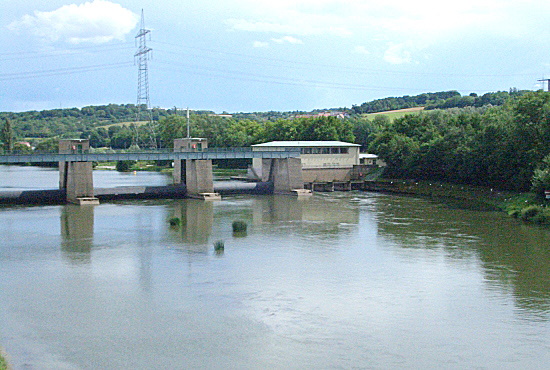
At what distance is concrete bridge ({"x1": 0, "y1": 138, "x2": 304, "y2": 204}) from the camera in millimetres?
60781

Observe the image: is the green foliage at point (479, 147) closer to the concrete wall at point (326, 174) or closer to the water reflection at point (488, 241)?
the concrete wall at point (326, 174)

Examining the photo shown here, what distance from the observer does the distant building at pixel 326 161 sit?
257ft

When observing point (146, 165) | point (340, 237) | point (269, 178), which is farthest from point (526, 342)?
point (146, 165)

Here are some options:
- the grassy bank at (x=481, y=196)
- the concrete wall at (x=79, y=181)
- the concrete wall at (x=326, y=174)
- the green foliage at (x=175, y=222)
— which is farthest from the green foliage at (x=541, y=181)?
the concrete wall at (x=79, y=181)

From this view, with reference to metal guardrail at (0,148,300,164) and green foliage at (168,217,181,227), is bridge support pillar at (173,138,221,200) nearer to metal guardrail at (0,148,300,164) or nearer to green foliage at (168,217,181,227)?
metal guardrail at (0,148,300,164)

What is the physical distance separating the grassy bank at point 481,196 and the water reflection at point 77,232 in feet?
98.4

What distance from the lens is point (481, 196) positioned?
63.0 meters

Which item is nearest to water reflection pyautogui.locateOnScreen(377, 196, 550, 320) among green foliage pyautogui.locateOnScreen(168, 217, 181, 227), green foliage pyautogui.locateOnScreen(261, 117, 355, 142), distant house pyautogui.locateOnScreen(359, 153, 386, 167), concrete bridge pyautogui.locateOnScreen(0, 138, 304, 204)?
green foliage pyautogui.locateOnScreen(168, 217, 181, 227)

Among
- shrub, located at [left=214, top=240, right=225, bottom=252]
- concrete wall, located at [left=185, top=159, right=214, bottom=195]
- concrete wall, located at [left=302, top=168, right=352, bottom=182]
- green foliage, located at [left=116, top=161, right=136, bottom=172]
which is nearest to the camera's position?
shrub, located at [left=214, top=240, right=225, bottom=252]

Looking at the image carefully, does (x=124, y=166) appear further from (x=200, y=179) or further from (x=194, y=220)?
(x=194, y=220)

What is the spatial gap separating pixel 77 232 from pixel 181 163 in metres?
29.4

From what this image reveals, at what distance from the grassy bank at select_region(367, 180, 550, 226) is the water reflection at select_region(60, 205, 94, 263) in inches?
1180

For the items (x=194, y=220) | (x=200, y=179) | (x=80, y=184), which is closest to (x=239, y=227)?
(x=194, y=220)

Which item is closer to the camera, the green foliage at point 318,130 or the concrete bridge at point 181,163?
the concrete bridge at point 181,163
